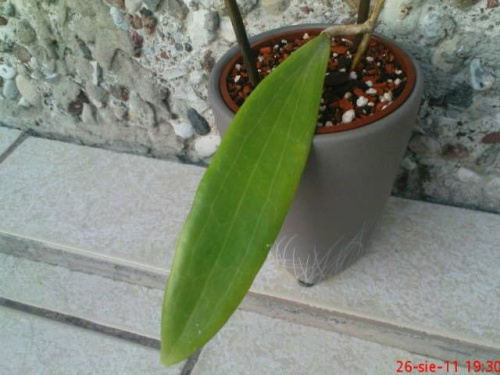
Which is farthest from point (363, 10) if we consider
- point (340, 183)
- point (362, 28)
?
point (340, 183)

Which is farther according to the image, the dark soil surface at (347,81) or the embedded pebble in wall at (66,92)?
the embedded pebble in wall at (66,92)

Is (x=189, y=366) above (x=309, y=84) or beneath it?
beneath

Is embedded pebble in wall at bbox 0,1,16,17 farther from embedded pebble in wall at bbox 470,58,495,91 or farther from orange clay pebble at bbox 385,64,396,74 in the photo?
embedded pebble in wall at bbox 470,58,495,91

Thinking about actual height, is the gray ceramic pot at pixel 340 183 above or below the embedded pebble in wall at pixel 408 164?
above

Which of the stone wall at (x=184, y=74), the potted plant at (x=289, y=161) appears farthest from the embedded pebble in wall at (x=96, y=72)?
the potted plant at (x=289, y=161)

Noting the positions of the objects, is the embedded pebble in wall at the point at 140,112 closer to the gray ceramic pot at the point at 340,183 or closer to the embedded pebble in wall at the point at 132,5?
the embedded pebble in wall at the point at 132,5

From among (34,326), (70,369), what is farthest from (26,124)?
(70,369)

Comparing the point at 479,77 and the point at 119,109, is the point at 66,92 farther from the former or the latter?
the point at 479,77

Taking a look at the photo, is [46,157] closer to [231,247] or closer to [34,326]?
[34,326]
